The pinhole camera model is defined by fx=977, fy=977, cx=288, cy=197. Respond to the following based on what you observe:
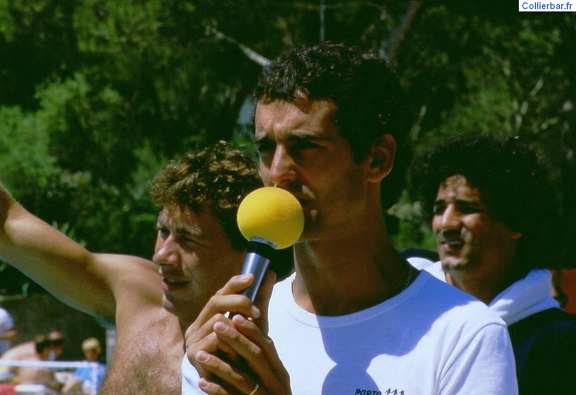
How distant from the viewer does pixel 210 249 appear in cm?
370

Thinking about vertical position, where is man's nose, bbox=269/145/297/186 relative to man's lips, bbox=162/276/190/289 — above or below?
below

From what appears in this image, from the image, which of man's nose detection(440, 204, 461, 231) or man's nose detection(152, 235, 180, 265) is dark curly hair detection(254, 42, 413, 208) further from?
man's nose detection(440, 204, 461, 231)

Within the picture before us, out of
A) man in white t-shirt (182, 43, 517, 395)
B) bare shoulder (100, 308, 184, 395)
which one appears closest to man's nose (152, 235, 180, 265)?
bare shoulder (100, 308, 184, 395)

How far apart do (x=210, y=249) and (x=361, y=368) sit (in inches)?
66.8

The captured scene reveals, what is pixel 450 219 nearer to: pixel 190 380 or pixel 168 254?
pixel 168 254

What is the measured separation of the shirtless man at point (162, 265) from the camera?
3.69 m

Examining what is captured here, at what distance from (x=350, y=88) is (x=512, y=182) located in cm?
222

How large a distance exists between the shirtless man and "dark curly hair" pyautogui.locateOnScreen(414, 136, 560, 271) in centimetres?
106

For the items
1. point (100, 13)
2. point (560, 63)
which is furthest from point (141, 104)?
point (560, 63)

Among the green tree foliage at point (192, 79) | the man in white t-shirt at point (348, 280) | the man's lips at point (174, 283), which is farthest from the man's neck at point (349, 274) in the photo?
the green tree foliage at point (192, 79)

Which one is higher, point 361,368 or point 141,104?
point 141,104

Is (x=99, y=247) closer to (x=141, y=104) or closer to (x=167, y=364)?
(x=141, y=104)

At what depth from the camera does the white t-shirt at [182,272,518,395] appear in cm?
196

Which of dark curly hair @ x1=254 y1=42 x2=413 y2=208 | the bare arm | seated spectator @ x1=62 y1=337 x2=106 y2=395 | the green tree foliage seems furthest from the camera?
the green tree foliage
